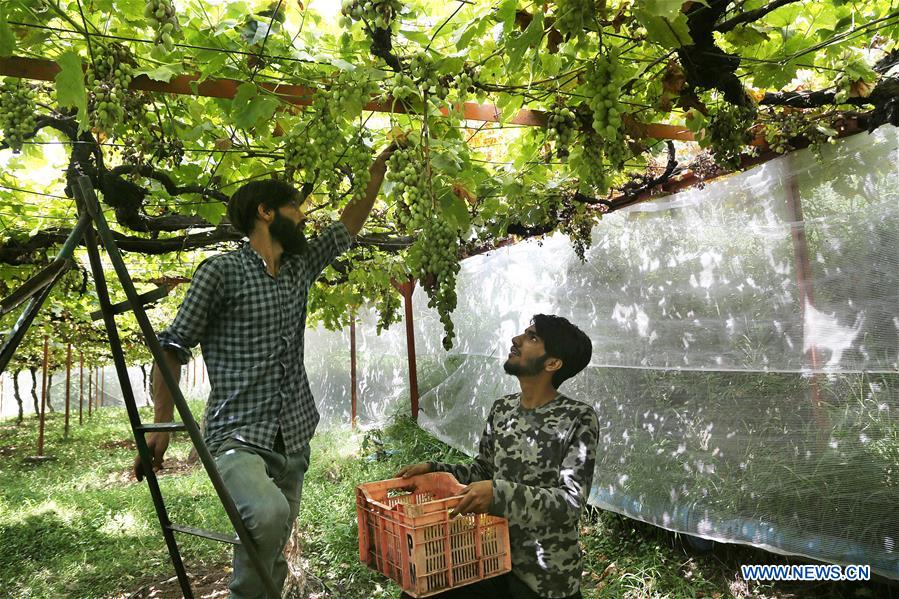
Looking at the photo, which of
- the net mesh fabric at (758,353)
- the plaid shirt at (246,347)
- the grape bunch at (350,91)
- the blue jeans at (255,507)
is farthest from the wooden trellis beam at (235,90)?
the blue jeans at (255,507)

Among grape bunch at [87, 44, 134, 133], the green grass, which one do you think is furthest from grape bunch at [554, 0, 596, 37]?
the green grass

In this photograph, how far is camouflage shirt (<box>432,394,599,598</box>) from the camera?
2.17 m

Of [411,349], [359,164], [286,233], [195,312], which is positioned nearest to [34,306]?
[195,312]

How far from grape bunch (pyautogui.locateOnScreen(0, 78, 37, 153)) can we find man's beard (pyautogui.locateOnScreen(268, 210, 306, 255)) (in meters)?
0.79

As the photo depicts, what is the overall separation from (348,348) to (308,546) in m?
4.80

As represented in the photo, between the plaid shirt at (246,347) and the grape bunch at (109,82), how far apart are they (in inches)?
21.0

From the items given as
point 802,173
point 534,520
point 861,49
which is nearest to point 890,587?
point 802,173

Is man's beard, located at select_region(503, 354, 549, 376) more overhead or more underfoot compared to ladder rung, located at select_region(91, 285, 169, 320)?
more underfoot

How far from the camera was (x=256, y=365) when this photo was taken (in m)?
2.15

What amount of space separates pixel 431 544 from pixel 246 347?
0.87m

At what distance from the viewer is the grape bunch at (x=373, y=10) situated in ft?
4.85

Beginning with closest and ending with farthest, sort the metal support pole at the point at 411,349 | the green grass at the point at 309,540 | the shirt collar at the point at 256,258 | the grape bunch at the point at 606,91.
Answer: the grape bunch at the point at 606,91
the shirt collar at the point at 256,258
the green grass at the point at 309,540
the metal support pole at the point at 411,349

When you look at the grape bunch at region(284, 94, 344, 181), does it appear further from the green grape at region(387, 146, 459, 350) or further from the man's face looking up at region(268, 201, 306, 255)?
the green grape at region(387, 146, 459, 350)

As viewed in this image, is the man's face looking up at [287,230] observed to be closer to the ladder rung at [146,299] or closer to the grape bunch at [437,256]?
the ladder rung at [146,299]
